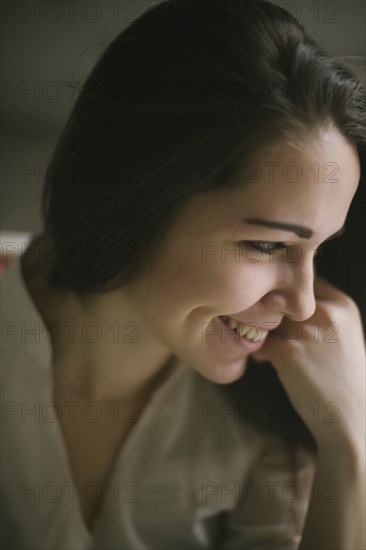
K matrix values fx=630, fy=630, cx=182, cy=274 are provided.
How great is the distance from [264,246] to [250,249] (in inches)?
0.8

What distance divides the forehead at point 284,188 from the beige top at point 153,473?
0.33m

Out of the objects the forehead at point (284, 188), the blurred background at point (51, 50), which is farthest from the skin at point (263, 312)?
the blurred background at point (51, 50)

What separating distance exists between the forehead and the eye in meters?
0.04

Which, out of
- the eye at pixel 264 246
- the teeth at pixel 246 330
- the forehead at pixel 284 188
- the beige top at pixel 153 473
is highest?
the forehead at pixel 284 188

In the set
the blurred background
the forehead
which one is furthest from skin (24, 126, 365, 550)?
the blurred background

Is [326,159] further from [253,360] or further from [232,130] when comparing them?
[253,360]

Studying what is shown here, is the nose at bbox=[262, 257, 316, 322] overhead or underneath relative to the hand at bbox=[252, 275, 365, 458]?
overhead

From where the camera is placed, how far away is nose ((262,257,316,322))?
0.75 m

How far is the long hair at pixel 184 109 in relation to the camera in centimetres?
68

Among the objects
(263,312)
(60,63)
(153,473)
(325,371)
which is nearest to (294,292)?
(263,312)

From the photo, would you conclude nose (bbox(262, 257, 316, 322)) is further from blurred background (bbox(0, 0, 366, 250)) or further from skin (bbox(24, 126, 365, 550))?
blurred background (bbox(0, 0, 366, 250))

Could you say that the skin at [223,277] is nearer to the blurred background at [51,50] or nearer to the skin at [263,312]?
the skin at [263,312]

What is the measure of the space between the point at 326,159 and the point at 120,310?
35cm

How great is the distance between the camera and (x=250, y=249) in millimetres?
Result: 712
